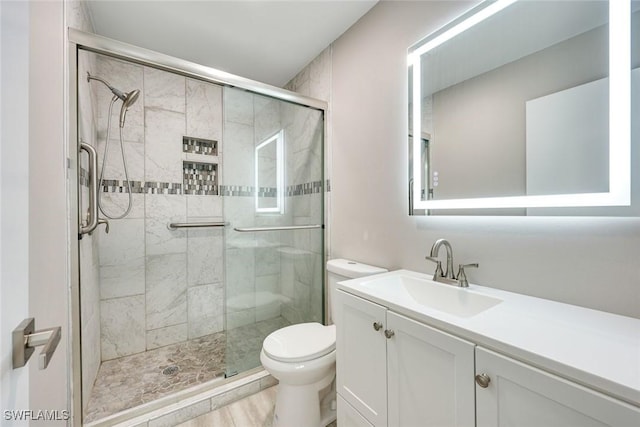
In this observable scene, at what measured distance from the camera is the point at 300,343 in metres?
1.40

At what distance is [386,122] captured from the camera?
5.11ft

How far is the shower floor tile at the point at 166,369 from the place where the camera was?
1.55m

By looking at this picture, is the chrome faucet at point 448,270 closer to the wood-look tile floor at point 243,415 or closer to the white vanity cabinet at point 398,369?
Answer: the white vanity cabinet at point 398,369

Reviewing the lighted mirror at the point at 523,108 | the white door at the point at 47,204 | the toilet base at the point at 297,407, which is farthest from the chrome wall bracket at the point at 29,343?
the lighted mirror at the point at 523,108

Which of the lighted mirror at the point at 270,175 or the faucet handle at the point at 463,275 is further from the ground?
the lighted mirror at the point at 270,175

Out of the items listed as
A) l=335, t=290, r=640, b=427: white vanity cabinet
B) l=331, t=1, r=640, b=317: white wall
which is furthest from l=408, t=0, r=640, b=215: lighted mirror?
l=335, t=290, r=640, b=427: white vanity cabinet

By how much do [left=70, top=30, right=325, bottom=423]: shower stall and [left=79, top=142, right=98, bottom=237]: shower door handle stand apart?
0.05ft

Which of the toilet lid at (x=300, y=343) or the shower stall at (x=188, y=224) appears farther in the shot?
the shower stall at (x=188, y=224)

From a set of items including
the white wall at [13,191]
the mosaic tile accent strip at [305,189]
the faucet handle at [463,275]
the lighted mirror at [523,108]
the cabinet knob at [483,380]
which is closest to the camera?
the white wall at [13,191]

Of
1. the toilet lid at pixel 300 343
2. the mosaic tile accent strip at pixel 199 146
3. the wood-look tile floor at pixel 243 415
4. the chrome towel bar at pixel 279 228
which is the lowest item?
the wood-look tile floor at pixel 243 415

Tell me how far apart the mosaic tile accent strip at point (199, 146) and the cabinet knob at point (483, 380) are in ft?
8.14

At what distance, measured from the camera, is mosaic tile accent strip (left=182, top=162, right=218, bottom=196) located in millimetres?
2334

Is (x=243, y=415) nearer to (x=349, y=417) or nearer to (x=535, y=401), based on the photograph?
(x=349, y=417)

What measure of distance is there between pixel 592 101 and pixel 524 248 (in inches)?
21.4
